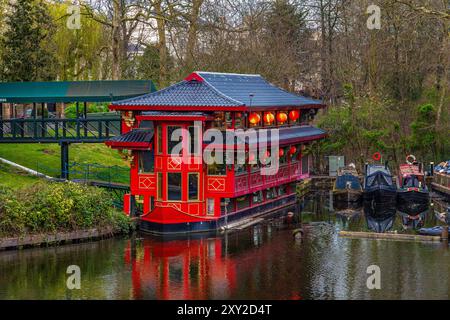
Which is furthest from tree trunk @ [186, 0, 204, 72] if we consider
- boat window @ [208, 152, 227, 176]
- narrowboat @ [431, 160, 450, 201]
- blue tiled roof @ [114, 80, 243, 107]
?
boat window @ [208, 152, 227, 176]

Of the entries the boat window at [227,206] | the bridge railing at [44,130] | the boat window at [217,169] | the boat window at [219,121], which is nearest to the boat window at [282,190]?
the boat window at [227,206]

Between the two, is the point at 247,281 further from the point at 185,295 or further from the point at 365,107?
the point at 365,107

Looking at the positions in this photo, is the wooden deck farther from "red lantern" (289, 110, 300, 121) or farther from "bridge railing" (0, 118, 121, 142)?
"bridge railing" (0, 118, 121, 142)

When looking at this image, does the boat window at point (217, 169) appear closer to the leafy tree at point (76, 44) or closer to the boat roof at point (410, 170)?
the boat roof at point (410, 170)

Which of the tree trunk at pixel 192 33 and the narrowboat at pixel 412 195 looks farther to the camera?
the tree trunk at pixel 192 33

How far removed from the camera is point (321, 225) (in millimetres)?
46031

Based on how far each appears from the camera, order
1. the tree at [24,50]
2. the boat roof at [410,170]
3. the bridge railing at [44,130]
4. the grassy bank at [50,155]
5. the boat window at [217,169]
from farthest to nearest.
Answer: the tree at [24,50]
the boat roof at [410,170]
the grassy bank at [50,155]
the bridge railing at [44,130]
the boat window at [217,169]

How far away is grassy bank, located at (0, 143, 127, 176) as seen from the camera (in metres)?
52.8

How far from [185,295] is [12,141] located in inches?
922

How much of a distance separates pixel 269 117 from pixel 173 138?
934 cm

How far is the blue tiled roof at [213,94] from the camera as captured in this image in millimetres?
42812

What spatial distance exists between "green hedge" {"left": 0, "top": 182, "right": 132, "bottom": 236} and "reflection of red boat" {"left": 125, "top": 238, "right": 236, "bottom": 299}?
2357mm
